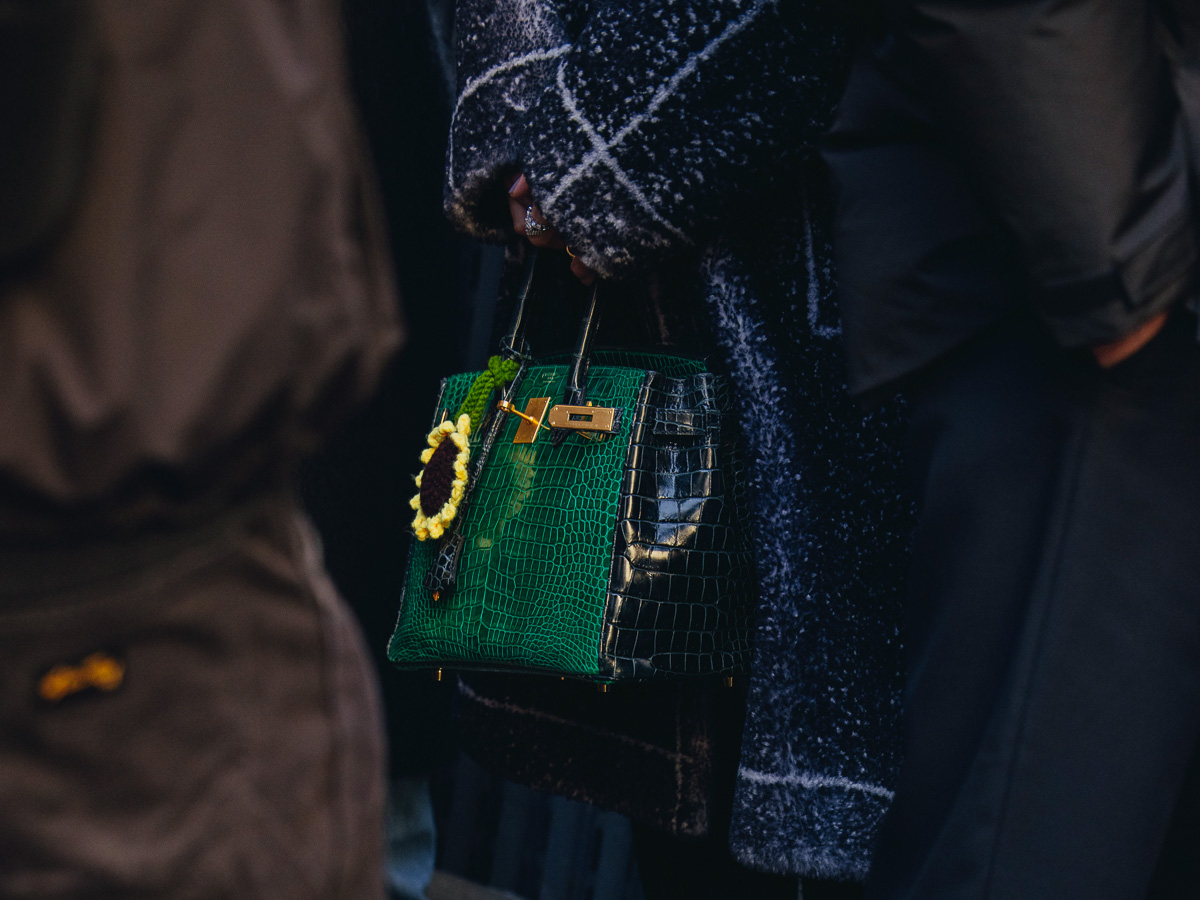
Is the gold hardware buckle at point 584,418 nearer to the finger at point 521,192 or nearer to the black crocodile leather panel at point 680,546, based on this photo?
the black crocodile leather panel at point 680,546

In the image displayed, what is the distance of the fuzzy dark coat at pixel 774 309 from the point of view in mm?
1119

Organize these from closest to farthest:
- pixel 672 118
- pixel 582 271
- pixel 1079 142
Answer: pixel 1079 142
pixel 672 118
pixel 582 271

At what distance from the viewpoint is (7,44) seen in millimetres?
365

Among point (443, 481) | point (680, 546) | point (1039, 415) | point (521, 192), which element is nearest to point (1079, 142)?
point (1039, 415)

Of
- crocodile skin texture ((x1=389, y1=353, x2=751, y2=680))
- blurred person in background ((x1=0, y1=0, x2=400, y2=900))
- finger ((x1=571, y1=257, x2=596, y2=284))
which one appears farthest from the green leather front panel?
blurred person in background ((x1=0, y1=0, x2=400, y2=900))

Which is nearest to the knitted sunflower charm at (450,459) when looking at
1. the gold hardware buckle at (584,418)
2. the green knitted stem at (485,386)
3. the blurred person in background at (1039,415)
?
the green knitted stem at (485,386)

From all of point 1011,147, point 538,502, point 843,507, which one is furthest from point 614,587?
point 1011,147

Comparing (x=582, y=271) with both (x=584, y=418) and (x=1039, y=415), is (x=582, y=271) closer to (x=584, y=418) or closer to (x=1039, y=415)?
(x=584, y=418)

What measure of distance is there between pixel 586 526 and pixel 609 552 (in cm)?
4

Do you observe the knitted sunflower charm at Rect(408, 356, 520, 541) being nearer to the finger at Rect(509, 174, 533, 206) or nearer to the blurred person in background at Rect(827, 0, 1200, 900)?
the finger at Rect(509, 174, 533, 206)

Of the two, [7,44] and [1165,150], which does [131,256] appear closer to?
[7,44]

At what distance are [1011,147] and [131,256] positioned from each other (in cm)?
65

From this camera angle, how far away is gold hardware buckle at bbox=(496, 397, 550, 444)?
126 cm

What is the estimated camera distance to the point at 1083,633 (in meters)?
0.83
